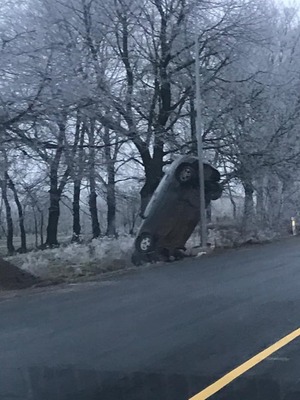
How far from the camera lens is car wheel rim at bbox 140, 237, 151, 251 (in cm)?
2270

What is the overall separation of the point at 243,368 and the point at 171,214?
15346 millimetres

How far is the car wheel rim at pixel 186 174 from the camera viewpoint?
23656 millimetres

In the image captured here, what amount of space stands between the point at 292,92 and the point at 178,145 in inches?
225

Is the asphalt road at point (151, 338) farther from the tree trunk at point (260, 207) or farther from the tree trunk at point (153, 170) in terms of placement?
the tree trunk at point (260, 207)

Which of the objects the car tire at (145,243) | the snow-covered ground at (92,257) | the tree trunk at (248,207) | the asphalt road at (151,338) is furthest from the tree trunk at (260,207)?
the asphalt road at (151,338)

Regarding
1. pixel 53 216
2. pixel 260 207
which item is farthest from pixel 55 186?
pixel 260 207

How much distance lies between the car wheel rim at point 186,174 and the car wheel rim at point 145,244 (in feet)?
7.56

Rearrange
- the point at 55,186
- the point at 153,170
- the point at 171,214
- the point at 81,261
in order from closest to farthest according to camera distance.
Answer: the point at 81,261, the point at 171,214, the point at 153,170, the point at 55,186

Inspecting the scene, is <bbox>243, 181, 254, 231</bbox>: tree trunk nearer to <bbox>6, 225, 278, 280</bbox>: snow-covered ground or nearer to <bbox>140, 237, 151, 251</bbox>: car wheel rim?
<bbox>6, 225, 278, 280</bbox>: snow-covered ground

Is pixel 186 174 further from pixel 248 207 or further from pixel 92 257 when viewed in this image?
pixel 248 207

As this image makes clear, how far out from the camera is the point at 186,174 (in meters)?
23.8

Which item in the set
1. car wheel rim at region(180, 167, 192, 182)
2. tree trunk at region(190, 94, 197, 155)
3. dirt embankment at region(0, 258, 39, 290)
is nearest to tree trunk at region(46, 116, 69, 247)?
car wheel rim at region(180, 167, 192, 182)

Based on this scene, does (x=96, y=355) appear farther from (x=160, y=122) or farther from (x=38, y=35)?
(x=160, y=122)

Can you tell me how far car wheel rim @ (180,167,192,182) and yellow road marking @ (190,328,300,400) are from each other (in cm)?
1412
